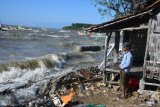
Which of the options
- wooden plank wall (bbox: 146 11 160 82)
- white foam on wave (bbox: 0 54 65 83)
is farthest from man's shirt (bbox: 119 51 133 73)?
white foam on wave (bbox: 0 54 65 83)

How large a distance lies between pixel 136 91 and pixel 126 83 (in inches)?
30.8

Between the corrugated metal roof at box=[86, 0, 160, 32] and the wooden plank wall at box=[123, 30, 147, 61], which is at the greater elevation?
the corrugated metal roof at box=[86, 0, 160, 32]

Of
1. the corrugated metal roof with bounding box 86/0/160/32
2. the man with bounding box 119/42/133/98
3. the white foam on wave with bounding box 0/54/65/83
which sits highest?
the corrugated metal roof with bounding box 86/0/160/32

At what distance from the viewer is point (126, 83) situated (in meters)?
14.4

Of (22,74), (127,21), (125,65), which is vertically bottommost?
(22,74)

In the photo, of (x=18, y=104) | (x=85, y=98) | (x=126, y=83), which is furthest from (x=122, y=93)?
(x=18, y=104)

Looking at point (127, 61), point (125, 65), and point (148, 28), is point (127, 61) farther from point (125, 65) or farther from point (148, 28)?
point (148, 28)

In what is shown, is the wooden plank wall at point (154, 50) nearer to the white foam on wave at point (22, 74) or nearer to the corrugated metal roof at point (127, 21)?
the corrugated metal roof at point (127, 21)

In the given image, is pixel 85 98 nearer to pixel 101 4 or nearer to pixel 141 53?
pixel 141 53

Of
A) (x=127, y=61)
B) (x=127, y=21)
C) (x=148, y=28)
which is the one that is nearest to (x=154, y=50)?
(x=148, y=28)

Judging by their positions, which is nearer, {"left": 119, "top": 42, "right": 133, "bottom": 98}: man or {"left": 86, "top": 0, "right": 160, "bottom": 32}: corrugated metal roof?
{"left": 119, "top": 42, "right": 133, "bottom": 98}: man

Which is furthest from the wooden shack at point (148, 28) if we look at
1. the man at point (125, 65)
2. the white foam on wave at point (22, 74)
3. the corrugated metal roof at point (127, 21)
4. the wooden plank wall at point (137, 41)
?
the white foam on wave at point (22, 74)

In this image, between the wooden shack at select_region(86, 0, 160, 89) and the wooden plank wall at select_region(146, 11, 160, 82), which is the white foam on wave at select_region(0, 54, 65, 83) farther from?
the wooden plank wall at select_region(146, 11, 160, 82)

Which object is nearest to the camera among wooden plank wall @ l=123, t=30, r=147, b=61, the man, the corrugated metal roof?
the man
